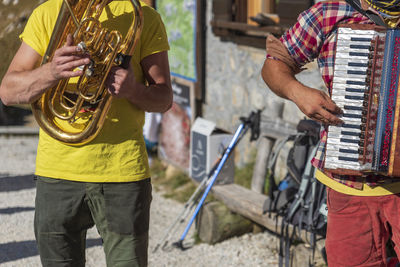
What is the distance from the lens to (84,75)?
252 centimetres

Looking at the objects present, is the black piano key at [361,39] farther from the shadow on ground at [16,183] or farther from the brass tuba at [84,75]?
the shadow on ground at [16,183]

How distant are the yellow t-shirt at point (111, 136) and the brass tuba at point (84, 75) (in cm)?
7

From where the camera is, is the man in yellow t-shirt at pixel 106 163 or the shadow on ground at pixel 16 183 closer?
the man in yellow t-shirt at pixel 106 163

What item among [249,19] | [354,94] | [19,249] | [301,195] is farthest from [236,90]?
[354,94]

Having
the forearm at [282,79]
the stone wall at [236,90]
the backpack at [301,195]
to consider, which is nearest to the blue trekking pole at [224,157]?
the stone wall at [236,90]

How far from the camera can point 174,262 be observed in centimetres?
484

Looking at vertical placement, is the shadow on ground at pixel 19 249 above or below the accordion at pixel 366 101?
below

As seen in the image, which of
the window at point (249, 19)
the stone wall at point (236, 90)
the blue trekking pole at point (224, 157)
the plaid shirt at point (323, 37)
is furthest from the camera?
the stone wall at point (236, 90)

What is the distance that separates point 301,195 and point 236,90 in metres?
2.30

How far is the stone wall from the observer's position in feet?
18.4

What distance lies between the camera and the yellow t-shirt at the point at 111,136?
2609 mm

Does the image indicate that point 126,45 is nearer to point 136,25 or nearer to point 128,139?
point 136,25

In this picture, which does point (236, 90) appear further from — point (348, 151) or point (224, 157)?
point (348, 151)

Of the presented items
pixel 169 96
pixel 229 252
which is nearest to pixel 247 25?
pixel 229 252
